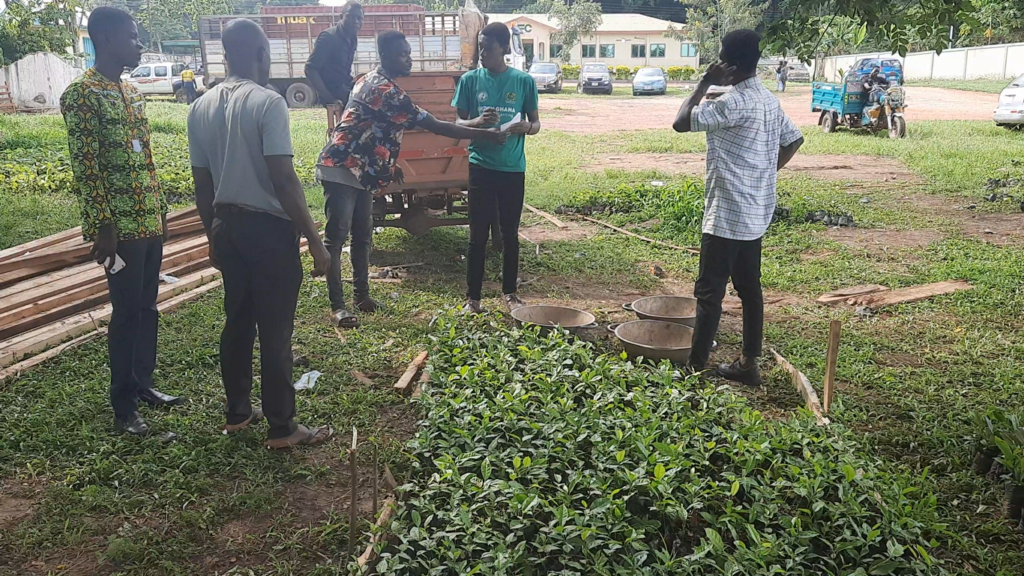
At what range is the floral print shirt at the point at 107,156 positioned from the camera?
12.8ft

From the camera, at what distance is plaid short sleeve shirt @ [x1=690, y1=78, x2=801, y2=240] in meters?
4.45

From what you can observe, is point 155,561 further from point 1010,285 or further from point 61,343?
point 1010,285

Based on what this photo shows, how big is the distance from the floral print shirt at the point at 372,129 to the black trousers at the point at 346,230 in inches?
7.5

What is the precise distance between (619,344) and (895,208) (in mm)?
6965

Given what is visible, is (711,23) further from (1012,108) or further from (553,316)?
(553,316)

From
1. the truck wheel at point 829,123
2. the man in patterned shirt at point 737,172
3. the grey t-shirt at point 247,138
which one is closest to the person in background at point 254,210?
the grey t-shirt at point 247,138

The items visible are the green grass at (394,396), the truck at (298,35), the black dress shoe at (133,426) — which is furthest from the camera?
the truck at (298,35)

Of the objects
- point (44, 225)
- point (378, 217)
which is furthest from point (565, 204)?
point (44, 225)

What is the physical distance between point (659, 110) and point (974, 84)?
19.0 meters

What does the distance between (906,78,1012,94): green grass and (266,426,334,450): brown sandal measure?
3631 cm

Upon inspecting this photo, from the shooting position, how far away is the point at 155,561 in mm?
3176

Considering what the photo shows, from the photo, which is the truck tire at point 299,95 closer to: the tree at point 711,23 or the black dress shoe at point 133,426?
the black dress shoe at point 133,426

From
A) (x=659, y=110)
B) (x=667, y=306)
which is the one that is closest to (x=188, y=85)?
(x=659, y=110)

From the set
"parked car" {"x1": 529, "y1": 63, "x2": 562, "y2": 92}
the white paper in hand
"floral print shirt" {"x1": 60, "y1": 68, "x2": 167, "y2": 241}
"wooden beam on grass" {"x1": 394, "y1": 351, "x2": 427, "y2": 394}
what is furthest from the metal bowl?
"parked car" {"x1": 529, "y1": 63, "x2": 562, "y2": 92}
